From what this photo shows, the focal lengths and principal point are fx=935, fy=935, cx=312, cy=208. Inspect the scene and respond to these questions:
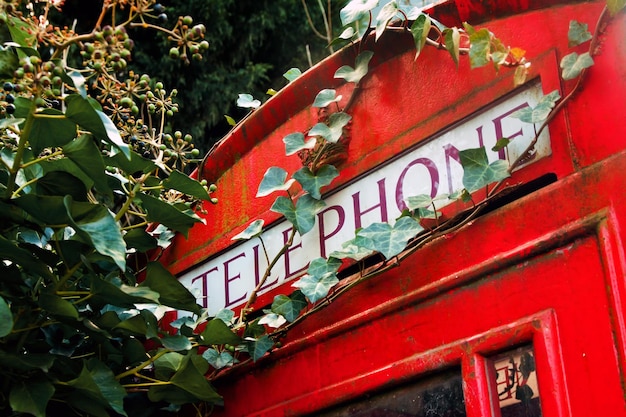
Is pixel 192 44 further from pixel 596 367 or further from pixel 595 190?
pixel 596 367

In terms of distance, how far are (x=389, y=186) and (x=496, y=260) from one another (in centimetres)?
52

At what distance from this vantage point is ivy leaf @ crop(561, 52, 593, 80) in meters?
2.29

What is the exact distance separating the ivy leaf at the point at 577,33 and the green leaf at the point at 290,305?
1.11m

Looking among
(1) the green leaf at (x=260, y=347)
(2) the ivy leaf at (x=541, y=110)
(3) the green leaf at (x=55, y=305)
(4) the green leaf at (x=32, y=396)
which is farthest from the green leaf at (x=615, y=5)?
(4) the green leaf at (x=32, y=396)

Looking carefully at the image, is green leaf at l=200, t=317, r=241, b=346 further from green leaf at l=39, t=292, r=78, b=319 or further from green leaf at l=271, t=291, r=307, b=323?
green leaf at l=39, t=292, r=78, b=319

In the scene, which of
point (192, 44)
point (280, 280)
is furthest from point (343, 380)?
point (192, 44)

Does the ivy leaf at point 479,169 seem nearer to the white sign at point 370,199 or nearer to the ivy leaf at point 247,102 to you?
the white sign at point 370,199

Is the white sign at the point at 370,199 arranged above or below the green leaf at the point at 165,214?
above

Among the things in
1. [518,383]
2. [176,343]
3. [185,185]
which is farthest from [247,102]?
[518,383]

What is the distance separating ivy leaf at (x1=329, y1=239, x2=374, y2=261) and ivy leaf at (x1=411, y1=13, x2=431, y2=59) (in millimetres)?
571

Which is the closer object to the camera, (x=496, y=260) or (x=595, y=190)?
(x=595, y=190)

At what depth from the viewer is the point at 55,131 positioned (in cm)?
226

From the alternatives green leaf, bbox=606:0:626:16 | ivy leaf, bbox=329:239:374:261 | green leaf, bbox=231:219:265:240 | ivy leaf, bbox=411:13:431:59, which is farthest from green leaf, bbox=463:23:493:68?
green leaf, bbox=231:219:265:240

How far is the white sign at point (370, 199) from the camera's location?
8.21ft
